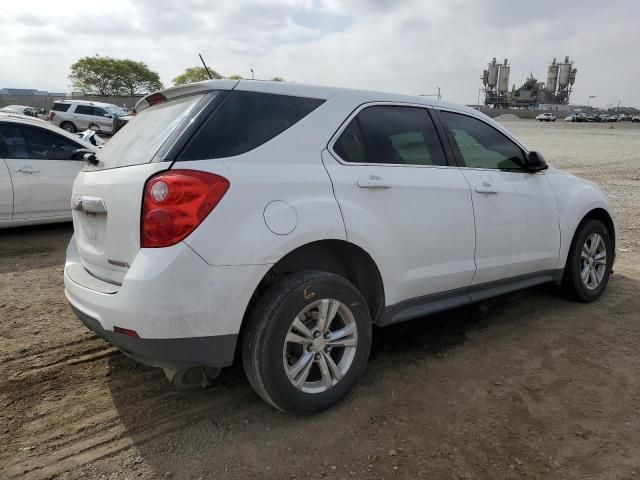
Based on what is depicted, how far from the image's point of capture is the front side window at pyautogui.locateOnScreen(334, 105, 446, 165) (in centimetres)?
299

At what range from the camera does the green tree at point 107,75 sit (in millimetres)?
82562

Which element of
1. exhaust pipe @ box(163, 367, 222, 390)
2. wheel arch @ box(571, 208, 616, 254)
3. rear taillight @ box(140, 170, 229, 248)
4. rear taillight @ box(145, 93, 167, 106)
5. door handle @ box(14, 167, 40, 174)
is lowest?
exhaust pipe @ box(163, 367, 222, 390)

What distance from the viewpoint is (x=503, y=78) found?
146 meters

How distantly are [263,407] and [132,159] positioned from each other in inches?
61.1

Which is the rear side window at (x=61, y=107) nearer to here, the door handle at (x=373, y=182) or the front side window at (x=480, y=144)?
the front side window at (x=480, y=144)

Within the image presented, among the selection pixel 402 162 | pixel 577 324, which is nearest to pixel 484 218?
pixel 402 162

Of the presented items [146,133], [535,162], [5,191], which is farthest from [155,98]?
[5,191]

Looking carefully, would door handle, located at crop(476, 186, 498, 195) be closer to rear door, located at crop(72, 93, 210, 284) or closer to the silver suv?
rear door, located at crop(72, 93, 210, 284)

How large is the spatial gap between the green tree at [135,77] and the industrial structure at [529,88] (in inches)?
3837

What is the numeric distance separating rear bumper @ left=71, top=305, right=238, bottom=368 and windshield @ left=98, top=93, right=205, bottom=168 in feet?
2.91

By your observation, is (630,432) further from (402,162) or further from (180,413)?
(180,413)

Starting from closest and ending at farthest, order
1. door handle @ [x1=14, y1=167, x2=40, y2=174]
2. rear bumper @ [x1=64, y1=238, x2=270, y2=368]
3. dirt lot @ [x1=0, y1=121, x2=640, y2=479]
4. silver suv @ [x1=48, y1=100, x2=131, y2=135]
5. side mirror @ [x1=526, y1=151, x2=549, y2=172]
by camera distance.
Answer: rear bumper @ [x1=64, y1=238, x2=270, y2=368] → dirt lot @ [x1=0, y1=121, x2=640, y2=479] → side mirror @ [x1=526, y1=151, x2=549, y2=172] → door handle @ [x1=14, y1=167, x2=40, y2=174] → silver suv @ [x1=48, y1=100, x2=131, y2=135]

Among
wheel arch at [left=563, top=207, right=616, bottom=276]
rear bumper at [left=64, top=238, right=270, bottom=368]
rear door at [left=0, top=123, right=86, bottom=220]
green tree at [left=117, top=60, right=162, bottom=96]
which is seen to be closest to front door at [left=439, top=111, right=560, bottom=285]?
wheel arch at [left=563, top=207, right=616, bottom=276]

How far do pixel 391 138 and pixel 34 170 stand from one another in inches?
209
